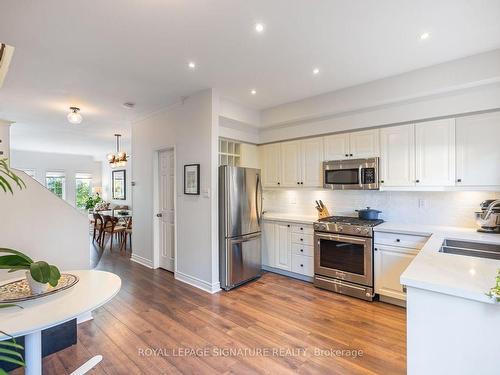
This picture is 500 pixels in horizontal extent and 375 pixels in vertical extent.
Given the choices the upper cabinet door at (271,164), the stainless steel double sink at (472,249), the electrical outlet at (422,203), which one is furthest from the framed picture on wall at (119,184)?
the stainless steel double sink at (472,249)

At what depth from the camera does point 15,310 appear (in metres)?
1.45

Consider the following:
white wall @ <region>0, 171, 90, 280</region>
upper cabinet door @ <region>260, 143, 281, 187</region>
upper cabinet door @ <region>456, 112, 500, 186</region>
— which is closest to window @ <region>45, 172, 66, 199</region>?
white wall @ <region>0, 171, 90, 280</region>

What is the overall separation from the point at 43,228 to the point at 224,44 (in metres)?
2.55

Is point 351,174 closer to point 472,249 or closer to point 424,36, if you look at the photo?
point 472,249

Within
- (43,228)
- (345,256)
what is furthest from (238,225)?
(43,228)

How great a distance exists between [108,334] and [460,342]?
9.43 ft

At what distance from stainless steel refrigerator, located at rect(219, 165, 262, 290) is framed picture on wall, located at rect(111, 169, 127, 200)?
6.70 meters

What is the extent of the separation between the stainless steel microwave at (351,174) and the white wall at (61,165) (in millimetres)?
8814

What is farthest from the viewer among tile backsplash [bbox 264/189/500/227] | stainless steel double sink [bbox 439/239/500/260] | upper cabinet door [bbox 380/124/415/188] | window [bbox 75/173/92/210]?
window [bbox 75/173/92/210]

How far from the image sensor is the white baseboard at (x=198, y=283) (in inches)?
142

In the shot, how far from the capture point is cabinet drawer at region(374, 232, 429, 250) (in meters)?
2.95

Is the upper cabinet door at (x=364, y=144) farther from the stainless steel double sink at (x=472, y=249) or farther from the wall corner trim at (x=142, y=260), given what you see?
the wall corner trim at (x=142, y=260)

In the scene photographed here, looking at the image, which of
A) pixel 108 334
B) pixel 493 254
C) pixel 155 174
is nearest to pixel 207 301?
pixel 108 334

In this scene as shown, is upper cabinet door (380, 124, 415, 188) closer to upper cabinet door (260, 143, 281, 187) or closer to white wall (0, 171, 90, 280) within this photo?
upper cabinet door (260, 143, 281, 187)
